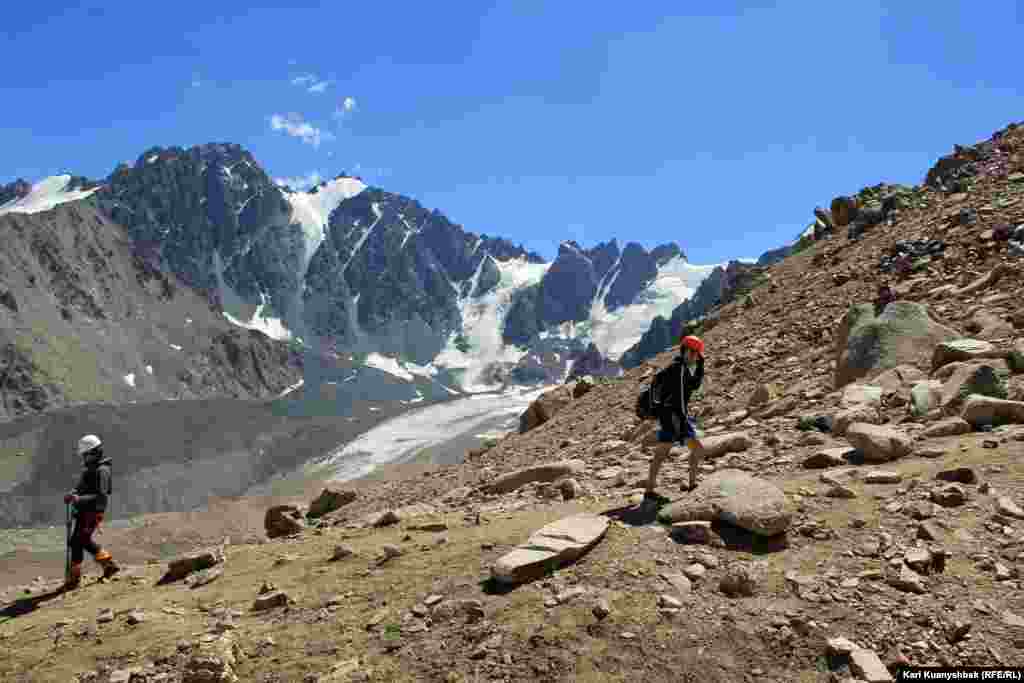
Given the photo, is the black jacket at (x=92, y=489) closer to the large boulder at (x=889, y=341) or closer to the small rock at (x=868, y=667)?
the small rock at (x=868, y=667)

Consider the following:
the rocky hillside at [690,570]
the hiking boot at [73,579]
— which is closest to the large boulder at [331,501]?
the rocky hillside at [690,570]

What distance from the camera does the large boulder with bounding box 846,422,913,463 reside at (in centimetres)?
1196

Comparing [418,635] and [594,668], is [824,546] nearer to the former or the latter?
[594,668]

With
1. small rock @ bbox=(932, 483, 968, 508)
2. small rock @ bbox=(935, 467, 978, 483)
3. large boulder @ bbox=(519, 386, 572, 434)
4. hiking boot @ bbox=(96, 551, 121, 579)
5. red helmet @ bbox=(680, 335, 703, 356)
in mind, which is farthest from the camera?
large boulder @ bbox=(519, 386, 572, 434)

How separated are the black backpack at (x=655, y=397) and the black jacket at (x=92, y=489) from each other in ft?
31.2

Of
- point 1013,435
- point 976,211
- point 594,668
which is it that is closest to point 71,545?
point 594,668

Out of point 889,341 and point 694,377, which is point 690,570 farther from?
point 889,341

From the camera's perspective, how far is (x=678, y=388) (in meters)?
11.4

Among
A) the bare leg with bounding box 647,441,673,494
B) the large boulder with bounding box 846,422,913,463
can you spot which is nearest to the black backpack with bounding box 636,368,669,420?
the bare leg with bounding box 647,441,673,494

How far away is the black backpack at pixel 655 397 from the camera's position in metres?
11.6

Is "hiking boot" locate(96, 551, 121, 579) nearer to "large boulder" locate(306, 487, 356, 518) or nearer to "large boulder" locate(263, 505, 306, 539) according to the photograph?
"large boulder" locate(263, 505, 306, 539)

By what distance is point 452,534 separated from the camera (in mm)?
12227

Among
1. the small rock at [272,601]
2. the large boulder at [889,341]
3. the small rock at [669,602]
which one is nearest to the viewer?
the small rock at [669,602]

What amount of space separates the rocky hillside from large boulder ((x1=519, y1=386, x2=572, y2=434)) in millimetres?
13392
